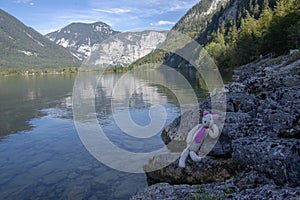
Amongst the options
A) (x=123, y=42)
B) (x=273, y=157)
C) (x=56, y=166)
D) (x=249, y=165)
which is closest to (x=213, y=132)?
(x=249, y=165)

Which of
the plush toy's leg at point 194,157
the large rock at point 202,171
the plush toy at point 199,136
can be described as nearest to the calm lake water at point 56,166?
the large rock at point 202,171

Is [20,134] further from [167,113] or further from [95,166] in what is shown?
[167,113]

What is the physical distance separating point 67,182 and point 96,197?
2.26 metres

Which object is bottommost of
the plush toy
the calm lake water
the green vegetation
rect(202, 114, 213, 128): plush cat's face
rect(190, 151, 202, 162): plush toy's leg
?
the calm lake water

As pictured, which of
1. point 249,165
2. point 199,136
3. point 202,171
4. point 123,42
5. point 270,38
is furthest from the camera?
point 270,38

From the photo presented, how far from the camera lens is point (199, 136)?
10898 mm

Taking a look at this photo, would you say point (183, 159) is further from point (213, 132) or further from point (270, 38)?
point (270, 38)

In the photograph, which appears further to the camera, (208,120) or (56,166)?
(56,166)

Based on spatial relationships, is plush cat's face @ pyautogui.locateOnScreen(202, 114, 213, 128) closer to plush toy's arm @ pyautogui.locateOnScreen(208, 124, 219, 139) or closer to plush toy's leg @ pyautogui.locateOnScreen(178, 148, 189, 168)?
plush toy's arm @ pyautogui.locateOnScreen(208, 124, 219, 139)

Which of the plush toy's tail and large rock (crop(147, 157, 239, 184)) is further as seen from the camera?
the plush toy's tail

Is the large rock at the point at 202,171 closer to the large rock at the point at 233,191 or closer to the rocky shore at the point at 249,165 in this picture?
the rocky shore at the point at 249,165

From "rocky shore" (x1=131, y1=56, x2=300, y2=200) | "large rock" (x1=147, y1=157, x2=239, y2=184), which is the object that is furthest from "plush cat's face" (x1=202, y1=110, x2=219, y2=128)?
→ "large rock" (x1=147, y1=157, x2=239, y2=184)

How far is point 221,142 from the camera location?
37.9 ft

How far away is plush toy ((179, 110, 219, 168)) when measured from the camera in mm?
10852
